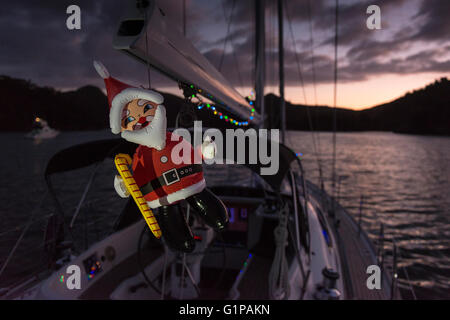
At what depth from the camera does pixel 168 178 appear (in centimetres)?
96

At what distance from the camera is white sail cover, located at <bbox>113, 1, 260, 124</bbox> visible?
0.82 m

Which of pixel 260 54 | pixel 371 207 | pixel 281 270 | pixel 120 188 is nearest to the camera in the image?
pixel 120 188

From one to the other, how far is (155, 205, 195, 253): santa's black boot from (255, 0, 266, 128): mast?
10.9ft

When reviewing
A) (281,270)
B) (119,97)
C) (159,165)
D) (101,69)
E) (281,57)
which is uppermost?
(281,57)

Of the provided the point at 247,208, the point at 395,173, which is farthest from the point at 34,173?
the point at 395,173

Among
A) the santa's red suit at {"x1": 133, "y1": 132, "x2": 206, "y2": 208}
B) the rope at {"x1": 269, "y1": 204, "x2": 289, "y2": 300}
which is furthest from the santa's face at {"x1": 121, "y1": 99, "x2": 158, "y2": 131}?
the rope at {"x1": 269, "y1": 204, "x2": 289, "y2": 300}

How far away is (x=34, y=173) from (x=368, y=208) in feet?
90.9

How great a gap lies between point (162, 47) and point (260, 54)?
392 cm

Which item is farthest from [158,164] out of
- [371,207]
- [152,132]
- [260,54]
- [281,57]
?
[371,207]

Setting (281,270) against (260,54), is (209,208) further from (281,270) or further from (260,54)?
(260,54)

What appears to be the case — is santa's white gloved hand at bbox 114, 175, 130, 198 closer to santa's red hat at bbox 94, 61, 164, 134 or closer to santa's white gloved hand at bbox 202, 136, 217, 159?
santa's red hat at bbox 94, 61, 164, 134

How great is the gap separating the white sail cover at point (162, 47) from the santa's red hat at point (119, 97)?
0.13 meters

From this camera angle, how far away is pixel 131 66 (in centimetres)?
147
